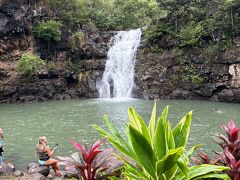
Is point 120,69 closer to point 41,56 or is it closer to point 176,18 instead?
point 176,18

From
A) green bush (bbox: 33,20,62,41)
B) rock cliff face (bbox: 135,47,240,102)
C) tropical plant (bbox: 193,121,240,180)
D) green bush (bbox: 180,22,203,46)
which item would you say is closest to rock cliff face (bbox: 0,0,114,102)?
green bush (bbox: 33,20,62,41)

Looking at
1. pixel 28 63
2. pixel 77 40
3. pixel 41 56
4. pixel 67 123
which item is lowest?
pixel 67 123

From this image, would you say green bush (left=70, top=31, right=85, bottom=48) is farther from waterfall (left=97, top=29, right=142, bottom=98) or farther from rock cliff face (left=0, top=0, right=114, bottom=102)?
waterfall (left=97, top=29, right=142, bottom=98)

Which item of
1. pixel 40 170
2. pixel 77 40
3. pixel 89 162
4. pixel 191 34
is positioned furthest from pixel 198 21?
pixel 89 162

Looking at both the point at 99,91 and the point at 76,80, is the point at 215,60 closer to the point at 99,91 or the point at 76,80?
the point at 99,91

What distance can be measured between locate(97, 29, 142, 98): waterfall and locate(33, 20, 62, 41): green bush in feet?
17.9

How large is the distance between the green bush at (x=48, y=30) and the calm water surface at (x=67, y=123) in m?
9.25

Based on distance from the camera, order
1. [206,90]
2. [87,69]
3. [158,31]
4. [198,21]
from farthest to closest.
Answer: [87,69], [158,31], [198,21], [206,90]

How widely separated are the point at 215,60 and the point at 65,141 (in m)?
17.7

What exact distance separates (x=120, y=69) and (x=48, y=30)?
7754 mm

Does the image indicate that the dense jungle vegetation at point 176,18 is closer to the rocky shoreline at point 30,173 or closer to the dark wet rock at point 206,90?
the dark wet rock at point 206,90

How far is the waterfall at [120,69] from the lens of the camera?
30234 mm

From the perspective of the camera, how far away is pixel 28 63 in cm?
2792

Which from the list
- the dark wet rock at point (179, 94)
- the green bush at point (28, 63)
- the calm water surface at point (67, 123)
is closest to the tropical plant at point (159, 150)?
the calm water surface at point (67, 123)
